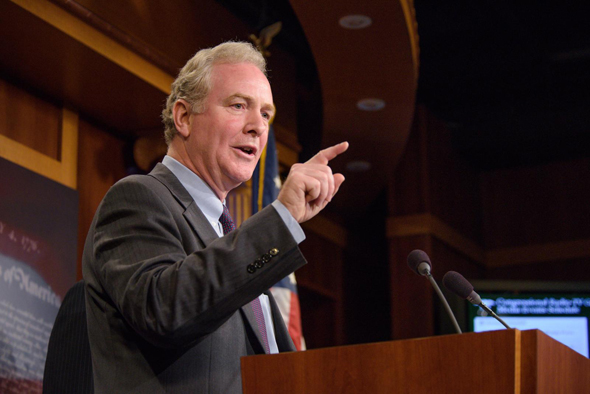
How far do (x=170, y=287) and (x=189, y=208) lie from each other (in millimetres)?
317

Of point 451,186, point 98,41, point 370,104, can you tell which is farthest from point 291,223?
point 451,186

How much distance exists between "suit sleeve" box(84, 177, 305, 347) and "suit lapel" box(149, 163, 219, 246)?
0.11m

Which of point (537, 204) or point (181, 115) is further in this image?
point (537, 204)

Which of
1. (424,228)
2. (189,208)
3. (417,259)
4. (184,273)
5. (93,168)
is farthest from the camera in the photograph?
(424,228)

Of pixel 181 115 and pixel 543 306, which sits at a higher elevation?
pixel 543 306

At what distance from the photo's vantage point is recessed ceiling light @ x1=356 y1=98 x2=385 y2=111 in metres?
5.39

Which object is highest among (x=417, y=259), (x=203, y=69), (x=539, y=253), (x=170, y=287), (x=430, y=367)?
(x=539, y=253)

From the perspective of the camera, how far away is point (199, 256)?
53.6 inches

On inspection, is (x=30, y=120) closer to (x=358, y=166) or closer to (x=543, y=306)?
(x=358, y=166)

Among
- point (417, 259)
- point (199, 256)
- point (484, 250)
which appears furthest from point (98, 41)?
point (484, 250)

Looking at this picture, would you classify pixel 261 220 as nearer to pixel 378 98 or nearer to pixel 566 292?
pixel 378 98

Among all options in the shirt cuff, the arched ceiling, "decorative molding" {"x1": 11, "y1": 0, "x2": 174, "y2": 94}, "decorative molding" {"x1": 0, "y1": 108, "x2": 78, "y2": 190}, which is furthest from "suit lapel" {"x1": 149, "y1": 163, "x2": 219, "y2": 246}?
the arched ceiling

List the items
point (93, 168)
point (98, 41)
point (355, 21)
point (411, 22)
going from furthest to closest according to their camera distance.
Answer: point (411, 22) < point (355, 21) < point (93, 168) < point (98, 41)

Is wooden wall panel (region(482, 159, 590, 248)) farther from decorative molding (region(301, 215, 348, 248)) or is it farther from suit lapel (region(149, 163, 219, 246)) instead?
suit lapel (region(149, 163, 219, 246))
